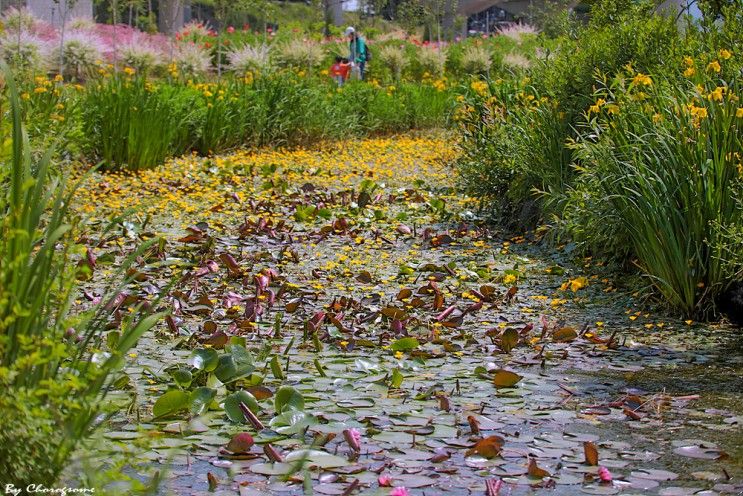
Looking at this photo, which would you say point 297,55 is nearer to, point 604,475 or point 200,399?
point 200,399

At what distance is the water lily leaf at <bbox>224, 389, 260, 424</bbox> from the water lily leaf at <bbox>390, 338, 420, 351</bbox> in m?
1.03

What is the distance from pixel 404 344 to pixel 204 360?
97cm

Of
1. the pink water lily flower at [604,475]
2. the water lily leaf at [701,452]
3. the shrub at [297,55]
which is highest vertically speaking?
the shrub at [297,55]

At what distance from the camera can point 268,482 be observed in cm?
273

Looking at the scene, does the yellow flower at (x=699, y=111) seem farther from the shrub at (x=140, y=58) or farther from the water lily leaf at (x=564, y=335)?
the shrub at (x=140, y=58)

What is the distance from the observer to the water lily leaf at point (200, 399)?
127 inches

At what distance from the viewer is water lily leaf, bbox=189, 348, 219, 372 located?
3.54m

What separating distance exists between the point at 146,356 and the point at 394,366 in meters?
1.00

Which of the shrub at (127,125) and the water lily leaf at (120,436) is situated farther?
the shrub at (127,125)

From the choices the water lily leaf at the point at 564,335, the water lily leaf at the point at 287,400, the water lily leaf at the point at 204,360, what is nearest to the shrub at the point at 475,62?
the water lily leaf at the point at 564,335

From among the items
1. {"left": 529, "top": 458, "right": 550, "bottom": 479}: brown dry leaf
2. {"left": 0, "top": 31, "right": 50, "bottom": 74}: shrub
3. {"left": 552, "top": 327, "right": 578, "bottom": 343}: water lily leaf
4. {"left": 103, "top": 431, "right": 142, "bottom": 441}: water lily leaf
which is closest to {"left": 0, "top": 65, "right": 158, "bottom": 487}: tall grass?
{"left": 103, "top": 431, "right": 142, "bottom": 441}: water lily leaf

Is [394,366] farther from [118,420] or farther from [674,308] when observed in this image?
[674,308]

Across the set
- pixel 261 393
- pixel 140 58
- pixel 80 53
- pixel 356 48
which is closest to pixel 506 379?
pixel 261 393

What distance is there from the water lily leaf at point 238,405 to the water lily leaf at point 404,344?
1.03 metres
